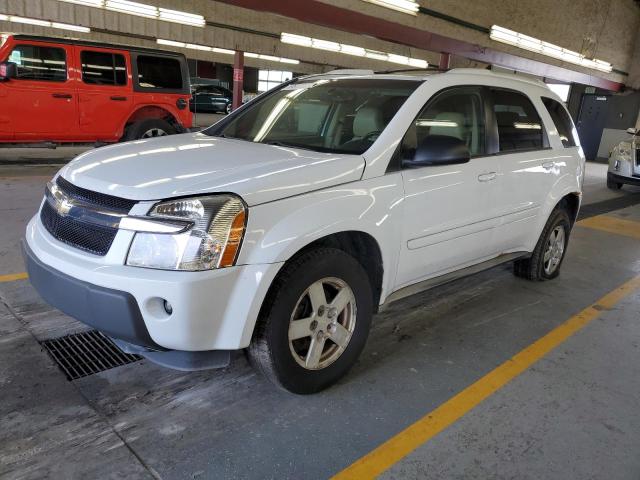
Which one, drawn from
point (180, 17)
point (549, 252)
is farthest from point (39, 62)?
point (549, 252)

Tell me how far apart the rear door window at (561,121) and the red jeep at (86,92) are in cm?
706

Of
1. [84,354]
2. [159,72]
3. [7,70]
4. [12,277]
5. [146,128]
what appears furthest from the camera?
[159,72]

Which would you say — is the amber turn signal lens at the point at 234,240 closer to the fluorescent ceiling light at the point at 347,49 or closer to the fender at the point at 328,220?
the fender at the point at 328,220

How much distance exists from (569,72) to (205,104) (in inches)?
630

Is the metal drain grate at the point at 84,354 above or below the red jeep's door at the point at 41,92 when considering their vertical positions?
below

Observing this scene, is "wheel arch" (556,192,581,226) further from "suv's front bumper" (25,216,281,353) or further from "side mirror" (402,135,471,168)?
"suv's front bumper" (25,216,281,353)

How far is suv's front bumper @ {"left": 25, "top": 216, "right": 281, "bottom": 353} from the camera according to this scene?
2150 millimetres

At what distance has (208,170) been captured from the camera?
2.44 meters

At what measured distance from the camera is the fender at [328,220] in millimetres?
2285

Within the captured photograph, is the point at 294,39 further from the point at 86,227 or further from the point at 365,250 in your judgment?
the point at 86,227

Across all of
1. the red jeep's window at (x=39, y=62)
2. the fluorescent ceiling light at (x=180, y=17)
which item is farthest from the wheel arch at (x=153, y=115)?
the fluorescent ceiling light at (x=180, y=17)

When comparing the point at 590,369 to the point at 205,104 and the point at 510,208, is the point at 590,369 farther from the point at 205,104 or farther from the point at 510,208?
the point at 205,104

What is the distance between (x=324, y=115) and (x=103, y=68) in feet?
22.1

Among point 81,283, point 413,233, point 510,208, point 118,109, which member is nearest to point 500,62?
point 118,109
